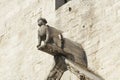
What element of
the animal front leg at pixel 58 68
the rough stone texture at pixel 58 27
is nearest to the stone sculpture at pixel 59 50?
the animal front leg at pixel 58 68

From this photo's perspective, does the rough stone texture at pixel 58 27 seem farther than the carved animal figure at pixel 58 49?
Yes

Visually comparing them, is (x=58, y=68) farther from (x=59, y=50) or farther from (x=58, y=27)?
(x=58, y=27)

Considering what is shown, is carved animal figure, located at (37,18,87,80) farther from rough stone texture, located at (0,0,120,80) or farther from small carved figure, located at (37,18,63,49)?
rough stone texture, located at (0,0,120,80)

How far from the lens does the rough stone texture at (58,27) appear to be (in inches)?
287

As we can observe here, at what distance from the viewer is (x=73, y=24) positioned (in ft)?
26.1

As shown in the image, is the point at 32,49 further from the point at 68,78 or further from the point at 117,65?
the point at 117,65

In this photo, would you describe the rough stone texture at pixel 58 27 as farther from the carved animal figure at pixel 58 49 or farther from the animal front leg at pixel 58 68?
the animal front leg at pixel 58 68

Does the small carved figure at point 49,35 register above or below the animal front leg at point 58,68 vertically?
above

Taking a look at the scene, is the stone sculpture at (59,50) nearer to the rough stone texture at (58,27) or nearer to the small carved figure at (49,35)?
the small carved figure at (49,35)

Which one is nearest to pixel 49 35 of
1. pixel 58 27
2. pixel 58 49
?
pixel 58 49

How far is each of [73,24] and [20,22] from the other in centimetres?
148

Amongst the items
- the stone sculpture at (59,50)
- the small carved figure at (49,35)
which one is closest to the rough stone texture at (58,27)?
the stone sculpture at (59,50)

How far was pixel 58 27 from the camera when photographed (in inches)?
324

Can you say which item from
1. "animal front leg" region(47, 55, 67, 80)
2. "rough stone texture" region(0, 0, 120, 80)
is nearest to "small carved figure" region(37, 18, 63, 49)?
"animal front leg" region(47, 55, 67, 80)
